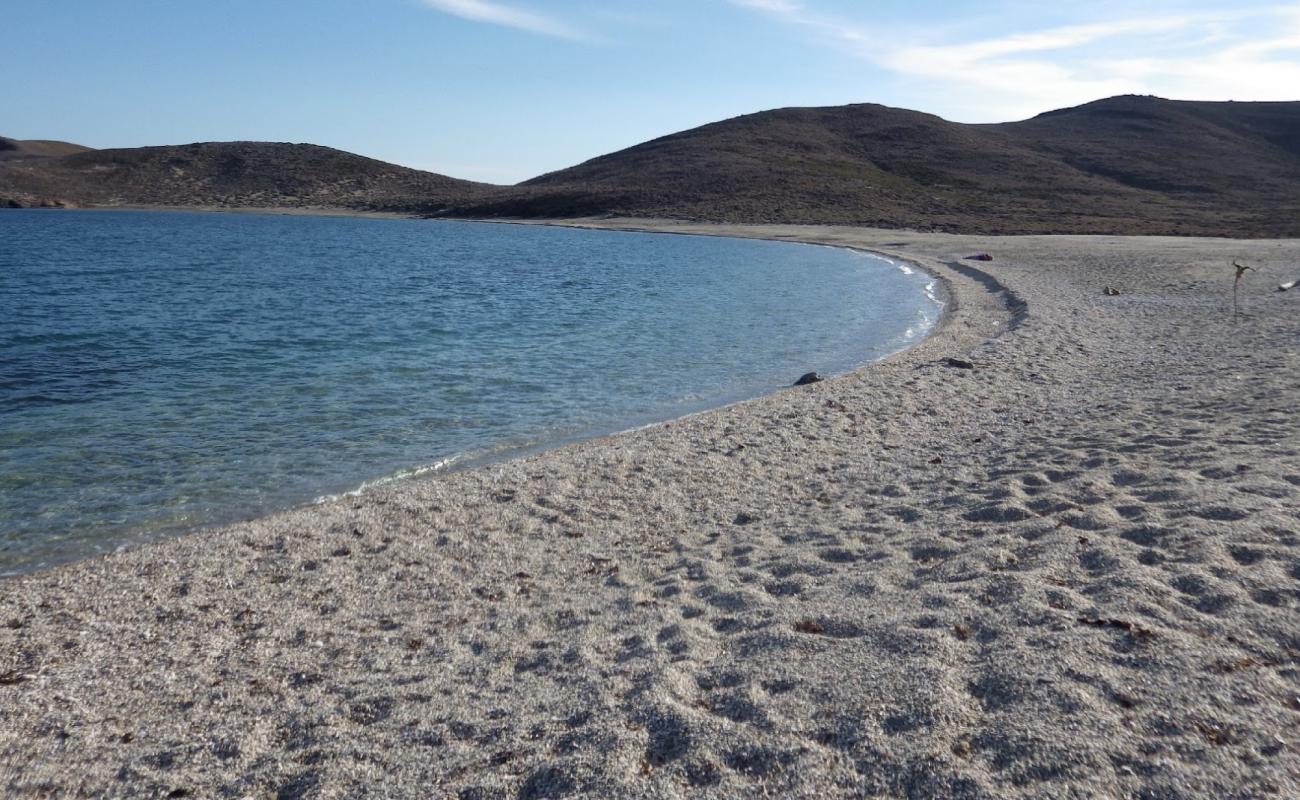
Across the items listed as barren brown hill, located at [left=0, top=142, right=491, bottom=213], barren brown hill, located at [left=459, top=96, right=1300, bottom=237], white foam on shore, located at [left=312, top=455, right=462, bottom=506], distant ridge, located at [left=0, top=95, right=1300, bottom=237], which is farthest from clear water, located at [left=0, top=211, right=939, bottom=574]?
barren brown hill, located at [left=0, top=142, right=491, bottom=213]

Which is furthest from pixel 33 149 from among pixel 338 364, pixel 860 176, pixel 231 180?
pixel 338 364

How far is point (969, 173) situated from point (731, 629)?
93885 millimetres

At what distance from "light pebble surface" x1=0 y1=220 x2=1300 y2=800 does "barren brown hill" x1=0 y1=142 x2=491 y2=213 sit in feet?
330

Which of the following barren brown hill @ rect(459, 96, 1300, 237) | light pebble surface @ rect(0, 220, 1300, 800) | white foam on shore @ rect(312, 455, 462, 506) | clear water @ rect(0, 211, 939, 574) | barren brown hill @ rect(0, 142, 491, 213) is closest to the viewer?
light pebble surface @ rect(0, 220, 1300, 800)

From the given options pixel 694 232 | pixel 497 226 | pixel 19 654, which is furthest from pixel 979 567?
pixel 497 226

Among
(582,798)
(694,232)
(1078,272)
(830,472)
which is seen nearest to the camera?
(582,798)

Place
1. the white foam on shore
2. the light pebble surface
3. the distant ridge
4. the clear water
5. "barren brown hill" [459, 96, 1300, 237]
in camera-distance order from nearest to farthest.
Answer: the light pebble surface, the white foam on shore, the clear water, "barren brown hill" [459, 96, 1300, 237], the distant ridge

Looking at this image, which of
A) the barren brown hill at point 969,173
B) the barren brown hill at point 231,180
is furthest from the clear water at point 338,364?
the barren brown hill at point 231,180

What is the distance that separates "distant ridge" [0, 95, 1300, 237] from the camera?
222 feet

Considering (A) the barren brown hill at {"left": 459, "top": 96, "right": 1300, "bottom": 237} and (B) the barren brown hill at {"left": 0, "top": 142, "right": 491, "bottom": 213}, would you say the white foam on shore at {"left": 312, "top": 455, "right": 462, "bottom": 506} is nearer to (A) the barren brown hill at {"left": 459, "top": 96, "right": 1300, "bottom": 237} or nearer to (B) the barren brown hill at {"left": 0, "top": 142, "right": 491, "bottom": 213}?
(A) the barren brown hill at {"left": 459, "top": 96, "right": 1300, "bottom": 237}

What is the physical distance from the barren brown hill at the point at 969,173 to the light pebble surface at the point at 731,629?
43900 mm

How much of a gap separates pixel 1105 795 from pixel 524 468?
7.30 metres

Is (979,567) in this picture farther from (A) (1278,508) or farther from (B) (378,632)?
(B) (378,632)

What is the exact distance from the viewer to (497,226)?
84750mm
